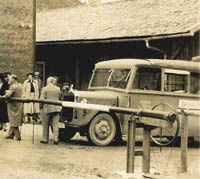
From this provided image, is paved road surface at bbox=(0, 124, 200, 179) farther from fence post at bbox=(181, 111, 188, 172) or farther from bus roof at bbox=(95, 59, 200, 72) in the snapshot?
bus roof at bbox=(95, 59, 200, 72)

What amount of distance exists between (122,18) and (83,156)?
414 inches

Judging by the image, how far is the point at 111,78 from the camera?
1350cm

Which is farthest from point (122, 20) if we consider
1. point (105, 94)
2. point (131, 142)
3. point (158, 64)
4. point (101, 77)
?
point (131, 142)

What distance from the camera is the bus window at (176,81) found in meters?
13.2

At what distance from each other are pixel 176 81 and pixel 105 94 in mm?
1719

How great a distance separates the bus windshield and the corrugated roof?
346cm

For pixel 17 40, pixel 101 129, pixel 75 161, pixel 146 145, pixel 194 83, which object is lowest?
pixel 75 161

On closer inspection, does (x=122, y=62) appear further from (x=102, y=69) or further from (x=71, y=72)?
(x=71, y=72)

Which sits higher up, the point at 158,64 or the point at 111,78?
the point at 158,64

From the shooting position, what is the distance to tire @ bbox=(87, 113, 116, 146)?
12.7 meters

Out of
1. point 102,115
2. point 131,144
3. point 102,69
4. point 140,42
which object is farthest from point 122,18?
point 131,144

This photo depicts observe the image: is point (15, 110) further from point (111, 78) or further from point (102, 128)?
point (111, 78)

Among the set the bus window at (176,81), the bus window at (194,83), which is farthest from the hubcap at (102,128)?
the bus window at (194,83)

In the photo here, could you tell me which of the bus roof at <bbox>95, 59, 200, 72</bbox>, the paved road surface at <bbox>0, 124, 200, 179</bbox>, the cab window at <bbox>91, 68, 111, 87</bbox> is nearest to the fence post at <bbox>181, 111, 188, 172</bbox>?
the paved road surface at <bbox>0, 124, 200, 179</bbox>
